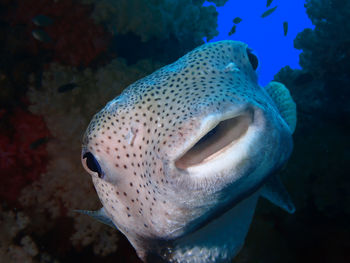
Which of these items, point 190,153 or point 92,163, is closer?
point 190,153

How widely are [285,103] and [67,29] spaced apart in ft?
17.1

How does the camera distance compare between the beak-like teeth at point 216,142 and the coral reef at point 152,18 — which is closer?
the beak-like teeth at point 216,142

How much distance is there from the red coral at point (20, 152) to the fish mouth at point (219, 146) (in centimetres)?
425

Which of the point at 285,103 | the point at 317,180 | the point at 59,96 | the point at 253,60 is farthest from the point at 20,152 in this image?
the point at 317,180

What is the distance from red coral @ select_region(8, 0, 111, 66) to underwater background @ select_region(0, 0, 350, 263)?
0.9 inches

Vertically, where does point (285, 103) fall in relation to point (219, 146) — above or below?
below

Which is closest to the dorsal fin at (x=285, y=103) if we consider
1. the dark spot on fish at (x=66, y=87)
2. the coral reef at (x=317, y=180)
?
the coral reef at (x=317, y=180)

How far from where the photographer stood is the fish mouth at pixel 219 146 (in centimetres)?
128

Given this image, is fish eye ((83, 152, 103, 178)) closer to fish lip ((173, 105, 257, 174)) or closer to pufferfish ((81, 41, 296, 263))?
pufferfish ((81, 41, 296, 263))

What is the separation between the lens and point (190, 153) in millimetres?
1326

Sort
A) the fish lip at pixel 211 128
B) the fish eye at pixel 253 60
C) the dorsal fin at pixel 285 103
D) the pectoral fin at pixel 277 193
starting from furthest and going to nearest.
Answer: the pectoral fin at pixel 277 193 < the dorsal fin at pixel 285 103 < the fish eye at pixel 253 60 < the fish lip at pixel 211 128

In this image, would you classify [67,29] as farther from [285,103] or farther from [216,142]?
[216,142]

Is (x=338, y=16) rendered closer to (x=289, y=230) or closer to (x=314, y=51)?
(x=314, y=51)

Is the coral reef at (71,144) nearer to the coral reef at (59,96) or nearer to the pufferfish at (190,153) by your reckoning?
the coral reef at (59,96)
